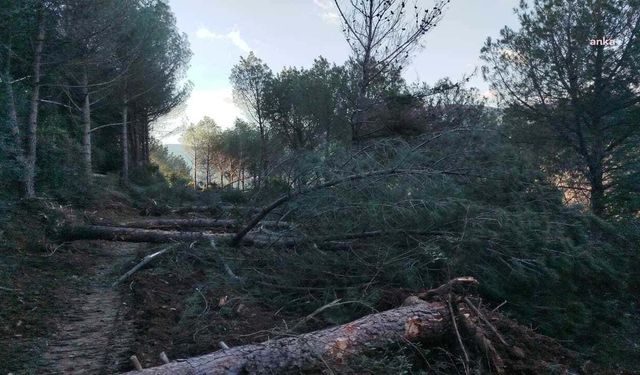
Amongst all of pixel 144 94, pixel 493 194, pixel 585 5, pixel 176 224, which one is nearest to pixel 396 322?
pixel 493 194

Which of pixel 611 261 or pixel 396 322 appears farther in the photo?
pixel 611 261

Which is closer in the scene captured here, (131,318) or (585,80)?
(131,318)

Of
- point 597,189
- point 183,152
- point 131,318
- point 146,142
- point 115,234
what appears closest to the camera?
point 131,318

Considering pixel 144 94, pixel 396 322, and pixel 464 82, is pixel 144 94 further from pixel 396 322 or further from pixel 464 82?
pixel 396 322

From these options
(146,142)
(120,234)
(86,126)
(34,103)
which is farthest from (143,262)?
(146,142)

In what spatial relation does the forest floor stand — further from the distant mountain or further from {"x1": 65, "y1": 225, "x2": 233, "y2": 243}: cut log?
the distant mountain

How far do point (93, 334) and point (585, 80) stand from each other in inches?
382

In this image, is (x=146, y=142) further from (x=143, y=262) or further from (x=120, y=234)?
(x=143, y=262)

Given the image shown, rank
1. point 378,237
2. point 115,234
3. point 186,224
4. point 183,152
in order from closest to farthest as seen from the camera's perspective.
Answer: point 378,237 → point 115,234 → point 186,224 → point 183,152

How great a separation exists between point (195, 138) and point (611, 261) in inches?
1487

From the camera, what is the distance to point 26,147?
999 centimetres

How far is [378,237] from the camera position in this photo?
5.43m

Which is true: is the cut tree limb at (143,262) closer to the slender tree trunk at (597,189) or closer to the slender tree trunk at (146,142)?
the slender tree trunk at (597,189)

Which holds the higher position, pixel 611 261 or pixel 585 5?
pixel 585 5
